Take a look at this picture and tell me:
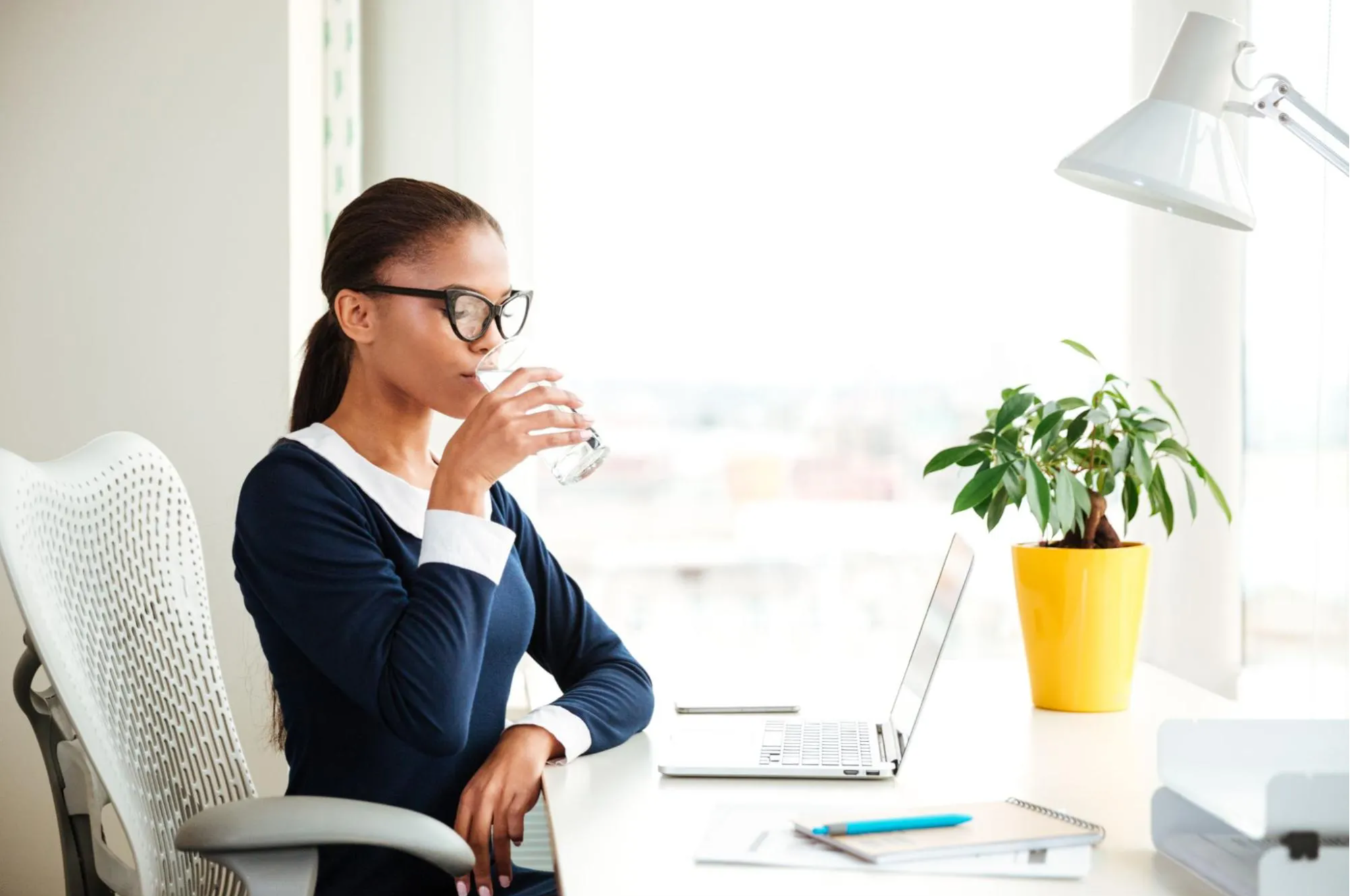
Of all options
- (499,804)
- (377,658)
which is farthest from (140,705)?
(499,804)

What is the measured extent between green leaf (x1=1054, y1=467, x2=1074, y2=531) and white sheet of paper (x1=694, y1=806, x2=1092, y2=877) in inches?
22.7

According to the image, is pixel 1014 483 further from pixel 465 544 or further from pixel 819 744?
pixel 465 544

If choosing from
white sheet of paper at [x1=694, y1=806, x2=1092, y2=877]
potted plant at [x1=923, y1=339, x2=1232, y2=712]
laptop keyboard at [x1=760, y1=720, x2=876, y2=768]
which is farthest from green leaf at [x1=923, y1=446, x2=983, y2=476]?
white sheet of paper at [x1=694, y1=806, x2=1092, y2=877]

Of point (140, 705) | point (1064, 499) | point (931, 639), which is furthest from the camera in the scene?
point (1064, 499)

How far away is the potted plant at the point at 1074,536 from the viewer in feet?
5.02

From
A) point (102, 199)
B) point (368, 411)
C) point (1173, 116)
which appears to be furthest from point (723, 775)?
point (102, 199)

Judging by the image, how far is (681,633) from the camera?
2424 millimetres

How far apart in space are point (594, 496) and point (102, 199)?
102 cm

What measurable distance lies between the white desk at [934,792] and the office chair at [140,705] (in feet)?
0.53

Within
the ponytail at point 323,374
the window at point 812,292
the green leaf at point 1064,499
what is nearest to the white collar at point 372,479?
the ponytail at point 323,374

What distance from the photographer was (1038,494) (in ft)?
4.90

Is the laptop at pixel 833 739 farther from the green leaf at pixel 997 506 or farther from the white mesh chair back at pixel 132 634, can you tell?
the white mesh chair back at pixel 132 634

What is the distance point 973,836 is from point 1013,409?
2.27 ft

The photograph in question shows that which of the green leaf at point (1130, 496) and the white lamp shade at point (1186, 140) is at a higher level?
the white lamp shade at point (1186, 140)
